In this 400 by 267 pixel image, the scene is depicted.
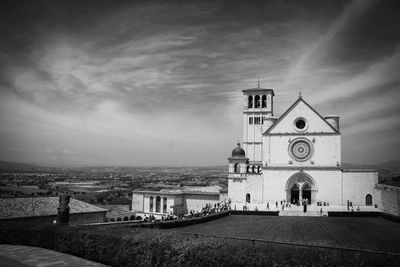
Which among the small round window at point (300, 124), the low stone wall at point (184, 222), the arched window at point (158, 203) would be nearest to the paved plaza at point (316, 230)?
the low stone wall at point (184, 222)

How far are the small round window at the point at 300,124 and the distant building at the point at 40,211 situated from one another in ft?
89.2

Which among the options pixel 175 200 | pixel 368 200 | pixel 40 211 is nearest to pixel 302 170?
pixel 368 200

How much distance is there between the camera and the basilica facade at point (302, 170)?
1615 inches

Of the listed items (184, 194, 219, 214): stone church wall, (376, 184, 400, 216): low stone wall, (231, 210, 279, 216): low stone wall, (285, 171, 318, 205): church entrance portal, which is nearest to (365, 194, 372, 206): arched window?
(376, 184, 400, 216): low stone wall

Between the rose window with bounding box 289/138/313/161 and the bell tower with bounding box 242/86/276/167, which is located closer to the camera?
the rose window with bounding box 289/138/313/161

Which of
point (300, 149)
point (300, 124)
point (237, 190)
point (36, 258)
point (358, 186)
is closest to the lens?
point (36, 258)

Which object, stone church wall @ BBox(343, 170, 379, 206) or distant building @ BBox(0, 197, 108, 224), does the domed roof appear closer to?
stone church wall @ BBox(343, 170, 379, 206)

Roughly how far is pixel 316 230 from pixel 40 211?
26.1 metres

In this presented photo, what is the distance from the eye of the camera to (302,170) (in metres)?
43.0

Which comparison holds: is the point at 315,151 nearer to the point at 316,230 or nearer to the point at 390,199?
the point at 390,199

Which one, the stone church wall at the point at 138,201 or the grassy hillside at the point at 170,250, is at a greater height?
the grassy hillside at the point at 170,250

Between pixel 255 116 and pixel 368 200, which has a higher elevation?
pixel 255 116

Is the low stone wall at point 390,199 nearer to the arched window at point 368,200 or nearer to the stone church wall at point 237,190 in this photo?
the arched window at point 368,200

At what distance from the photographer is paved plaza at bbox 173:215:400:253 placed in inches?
789
